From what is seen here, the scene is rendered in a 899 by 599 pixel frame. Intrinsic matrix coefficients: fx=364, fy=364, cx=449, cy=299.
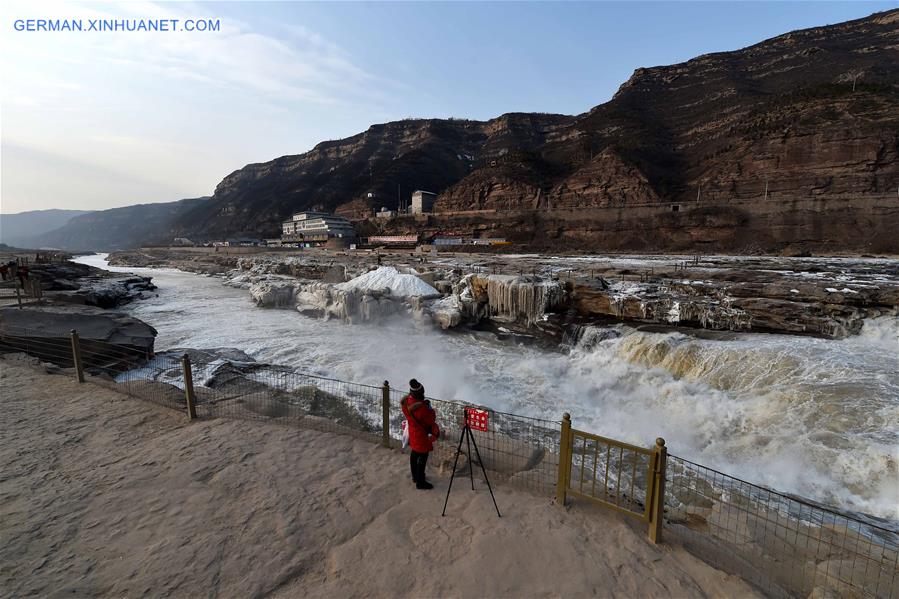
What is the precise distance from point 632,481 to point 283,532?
12.1 feet

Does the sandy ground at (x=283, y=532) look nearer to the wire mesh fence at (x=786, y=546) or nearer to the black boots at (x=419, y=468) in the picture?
the black boots at (x=419, y=468)

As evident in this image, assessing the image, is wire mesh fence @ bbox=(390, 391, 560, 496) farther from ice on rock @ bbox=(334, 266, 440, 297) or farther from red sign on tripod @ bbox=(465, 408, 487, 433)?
ice on rock @ bbox=(334, 266, 440, 297)

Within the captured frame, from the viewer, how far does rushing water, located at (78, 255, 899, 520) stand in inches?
274

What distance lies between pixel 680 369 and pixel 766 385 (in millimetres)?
2006

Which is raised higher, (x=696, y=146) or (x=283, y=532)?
(x=696, y=146)

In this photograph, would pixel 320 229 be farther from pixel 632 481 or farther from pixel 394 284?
pixel 632 481

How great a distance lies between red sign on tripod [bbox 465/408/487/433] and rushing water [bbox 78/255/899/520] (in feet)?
18.2

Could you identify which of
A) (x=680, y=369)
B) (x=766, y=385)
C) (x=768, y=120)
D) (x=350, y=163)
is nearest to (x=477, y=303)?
(x=680, y=369)

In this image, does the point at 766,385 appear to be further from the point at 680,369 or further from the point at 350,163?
the point at 350,163

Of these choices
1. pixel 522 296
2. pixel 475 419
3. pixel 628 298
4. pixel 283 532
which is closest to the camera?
pixel 283 532

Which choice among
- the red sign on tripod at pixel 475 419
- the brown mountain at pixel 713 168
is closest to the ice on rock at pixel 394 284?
the red sign on tripod at pixel 475 419

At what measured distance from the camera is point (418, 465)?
4.69m

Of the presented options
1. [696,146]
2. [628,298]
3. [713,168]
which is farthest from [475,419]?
[696,146]

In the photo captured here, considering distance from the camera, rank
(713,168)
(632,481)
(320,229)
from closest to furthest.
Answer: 1. (632,481)
2. (713,168)
3. (320,229)
